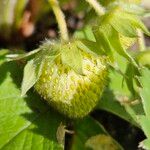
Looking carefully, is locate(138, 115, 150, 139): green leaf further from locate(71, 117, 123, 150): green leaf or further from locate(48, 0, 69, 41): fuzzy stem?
locate(48, 0, 69, 41): fuzzy stem

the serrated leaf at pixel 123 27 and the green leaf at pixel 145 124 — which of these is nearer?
the serrated leaf at pixel 123 27

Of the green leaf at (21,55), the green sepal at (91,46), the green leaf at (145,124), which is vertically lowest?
the green leaf at (145,124)

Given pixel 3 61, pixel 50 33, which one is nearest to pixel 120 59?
pixel 3 61

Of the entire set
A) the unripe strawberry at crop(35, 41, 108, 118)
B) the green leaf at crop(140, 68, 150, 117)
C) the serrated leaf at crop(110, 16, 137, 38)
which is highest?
the serrated leaf at crop(110, 16, 137, 38)

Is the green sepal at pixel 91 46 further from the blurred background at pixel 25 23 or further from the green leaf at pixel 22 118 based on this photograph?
the blurred background at pixel 25 23

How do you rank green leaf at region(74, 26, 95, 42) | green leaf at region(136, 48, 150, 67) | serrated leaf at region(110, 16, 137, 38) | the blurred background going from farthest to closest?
the blurred background, green leaf at region(74, 26, 95, 42), green leaf at region(136, 48, 150, 67), serrated leaf at region(110, 16, 137, 38)

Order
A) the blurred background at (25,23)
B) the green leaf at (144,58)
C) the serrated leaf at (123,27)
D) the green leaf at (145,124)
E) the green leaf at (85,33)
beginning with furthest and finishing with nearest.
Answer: the blurred background at (25,23) → the green leaf at (85,33) → the green leaf at (144,58) → the green leaf at (145,124) → the serrated leaf at (123,27)

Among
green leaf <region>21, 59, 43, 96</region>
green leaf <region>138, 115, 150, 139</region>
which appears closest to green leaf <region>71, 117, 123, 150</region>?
green leaf <region>138, 115, 150, 139</region>

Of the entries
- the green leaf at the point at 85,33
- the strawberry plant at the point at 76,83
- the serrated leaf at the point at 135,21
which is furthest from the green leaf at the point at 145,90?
the green leaf at the point at 85,33

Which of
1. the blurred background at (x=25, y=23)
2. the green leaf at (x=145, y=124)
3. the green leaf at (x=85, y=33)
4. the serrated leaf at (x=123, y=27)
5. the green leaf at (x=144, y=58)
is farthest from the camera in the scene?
the blurred background at (x=25, y=23)
